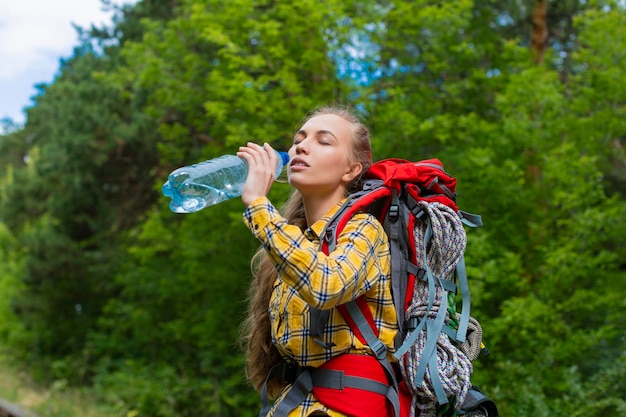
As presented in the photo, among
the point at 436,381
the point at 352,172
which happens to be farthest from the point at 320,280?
the point at 352,172

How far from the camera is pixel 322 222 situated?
2371mm

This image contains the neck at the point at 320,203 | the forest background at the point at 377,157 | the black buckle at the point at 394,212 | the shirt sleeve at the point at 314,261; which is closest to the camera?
the shirt sleeve at the point at 314,261

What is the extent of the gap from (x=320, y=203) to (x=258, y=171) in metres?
0.40

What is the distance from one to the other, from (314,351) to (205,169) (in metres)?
0.91

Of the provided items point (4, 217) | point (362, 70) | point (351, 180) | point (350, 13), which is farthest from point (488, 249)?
point (4, 217)

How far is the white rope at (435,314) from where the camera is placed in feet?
7.17

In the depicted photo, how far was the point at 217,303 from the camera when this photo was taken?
1050 centimetres

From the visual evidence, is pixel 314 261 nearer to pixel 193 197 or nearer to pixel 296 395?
pixel 296 395

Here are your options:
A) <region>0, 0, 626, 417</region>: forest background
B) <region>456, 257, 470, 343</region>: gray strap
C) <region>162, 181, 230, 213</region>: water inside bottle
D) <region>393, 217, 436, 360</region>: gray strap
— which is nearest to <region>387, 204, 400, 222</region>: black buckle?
<region>393, 217, 436, 360</region>: gray strap

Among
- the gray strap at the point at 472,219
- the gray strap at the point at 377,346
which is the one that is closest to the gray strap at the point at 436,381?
the gray strap at the point at 377,346

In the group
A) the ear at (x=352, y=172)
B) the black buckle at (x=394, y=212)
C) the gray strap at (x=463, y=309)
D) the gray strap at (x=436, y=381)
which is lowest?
the gray strap at (x=436, y=381)

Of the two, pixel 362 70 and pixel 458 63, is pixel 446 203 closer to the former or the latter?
pixel 362 70

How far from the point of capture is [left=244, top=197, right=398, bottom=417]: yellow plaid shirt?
1896mm

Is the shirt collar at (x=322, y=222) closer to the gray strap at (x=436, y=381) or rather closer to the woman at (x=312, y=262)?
the woman at (x=312, y=262)
